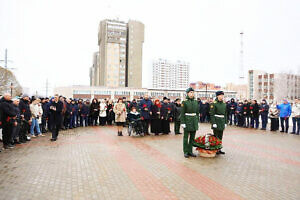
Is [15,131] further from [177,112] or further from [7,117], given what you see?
[177,112]

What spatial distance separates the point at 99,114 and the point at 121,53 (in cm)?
9077

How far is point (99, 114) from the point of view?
1591 centimetres

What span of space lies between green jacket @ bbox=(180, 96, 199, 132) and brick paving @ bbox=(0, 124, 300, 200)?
1083 millimetres

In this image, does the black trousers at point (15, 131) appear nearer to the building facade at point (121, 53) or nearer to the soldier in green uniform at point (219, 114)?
the soldier in green uniform at point (219, 114)

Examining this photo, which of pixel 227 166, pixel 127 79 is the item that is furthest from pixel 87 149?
pixel 127 79

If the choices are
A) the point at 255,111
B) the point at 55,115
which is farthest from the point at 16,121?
the point at 255,111

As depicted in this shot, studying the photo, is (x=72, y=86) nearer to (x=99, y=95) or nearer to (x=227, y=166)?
(x=99, y=95)

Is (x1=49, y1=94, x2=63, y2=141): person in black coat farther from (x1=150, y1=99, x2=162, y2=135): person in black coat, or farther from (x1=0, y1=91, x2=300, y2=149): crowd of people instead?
(x1=150, y1=99, x2=162, y2=135): person in black coat

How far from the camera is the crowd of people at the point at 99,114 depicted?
867 centimetres

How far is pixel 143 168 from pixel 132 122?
17.8 ft

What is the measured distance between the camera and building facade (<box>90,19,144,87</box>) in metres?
101

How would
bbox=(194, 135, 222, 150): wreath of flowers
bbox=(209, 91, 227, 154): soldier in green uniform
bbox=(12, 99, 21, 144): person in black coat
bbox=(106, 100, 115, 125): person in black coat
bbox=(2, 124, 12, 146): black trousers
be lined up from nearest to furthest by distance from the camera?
bbox=(194, 135, 222, 150): wreath of flowers < bbox=(209, 91, 227, 154): soldier in green uniform < bbox=(2, 124, 12, 146): black trousers < bbox=(12, 99, 21, 144): person in black coat < bbox=(106, 100, 115, 125): person in black coat

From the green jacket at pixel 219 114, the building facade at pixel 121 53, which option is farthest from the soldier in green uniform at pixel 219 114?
the building facade at pixel 121 53

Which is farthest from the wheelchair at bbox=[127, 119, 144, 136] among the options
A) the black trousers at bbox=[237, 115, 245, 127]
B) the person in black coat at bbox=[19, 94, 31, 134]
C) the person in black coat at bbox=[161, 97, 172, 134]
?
the black trousers at bbox=[237, 115, 245, 127]
